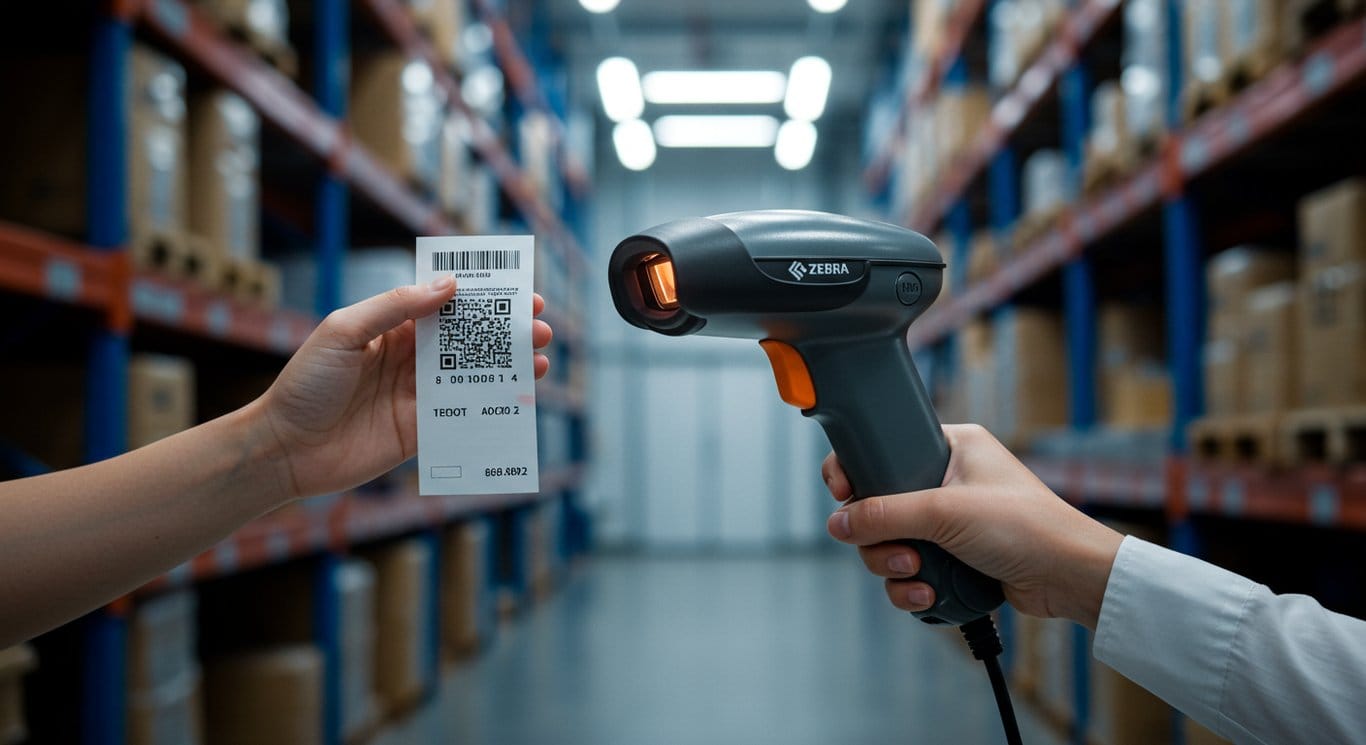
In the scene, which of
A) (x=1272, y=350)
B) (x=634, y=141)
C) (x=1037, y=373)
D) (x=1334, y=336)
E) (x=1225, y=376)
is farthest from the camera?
(x=634, y=141)

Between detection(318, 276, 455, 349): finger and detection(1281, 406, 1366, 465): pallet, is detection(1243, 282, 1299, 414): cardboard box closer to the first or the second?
detection(1281, 406, 1366, 465): pallet

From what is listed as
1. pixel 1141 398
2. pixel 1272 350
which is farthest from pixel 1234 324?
pixel 1141 398

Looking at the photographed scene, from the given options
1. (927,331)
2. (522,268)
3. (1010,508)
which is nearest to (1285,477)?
(1010,508)

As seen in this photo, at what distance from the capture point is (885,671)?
5.25m

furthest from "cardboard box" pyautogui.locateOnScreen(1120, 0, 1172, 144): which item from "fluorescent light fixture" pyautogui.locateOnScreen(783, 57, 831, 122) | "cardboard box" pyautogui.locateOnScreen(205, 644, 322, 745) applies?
"fluorescent light fixture" pyautogui.locateOnScreen(783, 57, 831, 122)

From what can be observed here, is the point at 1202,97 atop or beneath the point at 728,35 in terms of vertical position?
beneath

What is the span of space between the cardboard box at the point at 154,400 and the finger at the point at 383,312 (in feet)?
5.54

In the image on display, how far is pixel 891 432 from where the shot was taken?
1.14 m

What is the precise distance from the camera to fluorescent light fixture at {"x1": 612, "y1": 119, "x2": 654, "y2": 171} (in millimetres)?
9469

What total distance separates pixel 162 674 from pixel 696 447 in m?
9.59

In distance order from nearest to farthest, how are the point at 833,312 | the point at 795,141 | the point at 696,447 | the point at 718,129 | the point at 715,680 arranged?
the point at 833,312
the point at 715,680
the point at 795,141
the point at 718,129
the point at 696,447

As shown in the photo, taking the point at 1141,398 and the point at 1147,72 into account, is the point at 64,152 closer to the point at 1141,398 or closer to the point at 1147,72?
the point at 1147,72

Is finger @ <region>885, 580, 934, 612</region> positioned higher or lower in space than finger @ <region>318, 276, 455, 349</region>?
lower

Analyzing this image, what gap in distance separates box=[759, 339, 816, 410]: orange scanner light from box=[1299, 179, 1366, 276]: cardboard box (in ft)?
6.09
